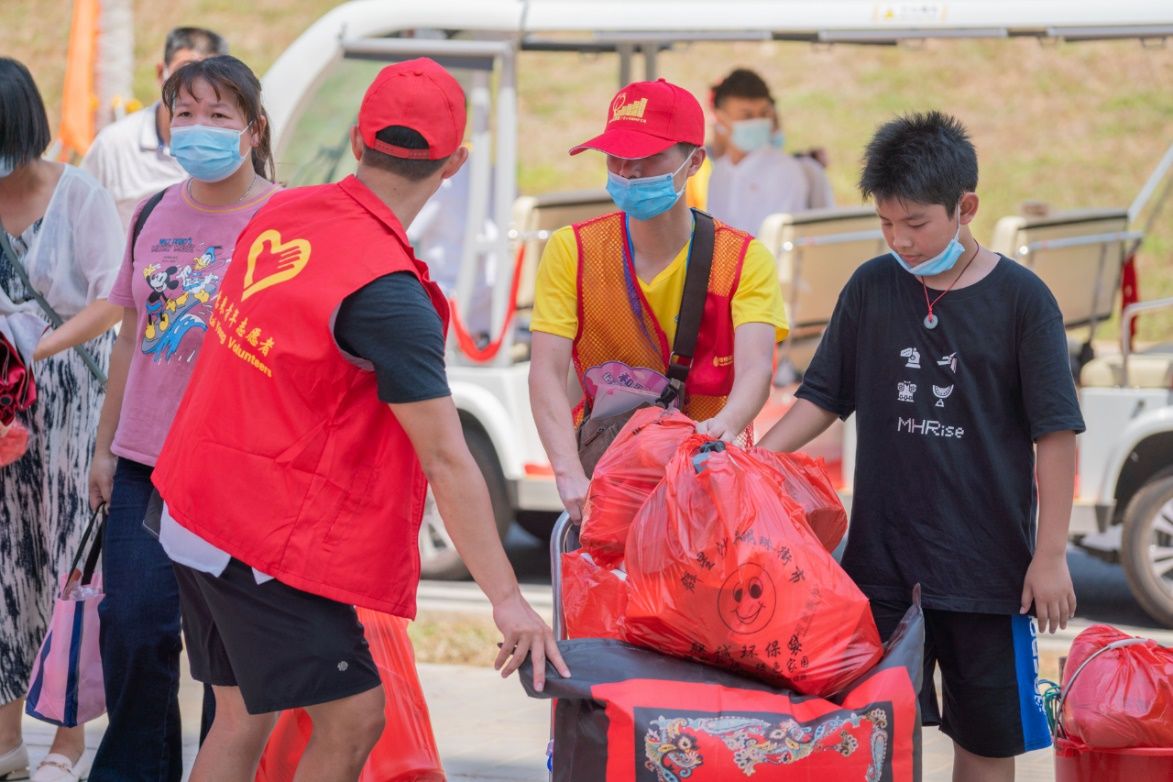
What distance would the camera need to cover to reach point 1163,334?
49.9 feet

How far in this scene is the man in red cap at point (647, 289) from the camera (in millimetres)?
3744

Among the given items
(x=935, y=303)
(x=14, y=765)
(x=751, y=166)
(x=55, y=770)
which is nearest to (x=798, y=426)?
(x=935, y=303)

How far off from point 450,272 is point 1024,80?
14940 millimetres

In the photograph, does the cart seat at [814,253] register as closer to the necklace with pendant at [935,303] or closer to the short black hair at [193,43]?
the short black hair at [193,43]

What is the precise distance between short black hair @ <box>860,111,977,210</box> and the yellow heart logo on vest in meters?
1.23

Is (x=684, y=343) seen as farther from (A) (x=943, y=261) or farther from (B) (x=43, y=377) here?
(B) (x=43, y=377)

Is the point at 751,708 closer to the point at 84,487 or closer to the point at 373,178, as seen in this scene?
the point at 373,178

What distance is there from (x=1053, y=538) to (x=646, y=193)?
1.21 metres

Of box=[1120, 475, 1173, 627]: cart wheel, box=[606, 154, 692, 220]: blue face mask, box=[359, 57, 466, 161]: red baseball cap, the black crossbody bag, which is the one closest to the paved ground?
box=[1120, 475, 1173, 627]: cart wheel

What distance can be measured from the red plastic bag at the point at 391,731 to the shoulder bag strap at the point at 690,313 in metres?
0.93

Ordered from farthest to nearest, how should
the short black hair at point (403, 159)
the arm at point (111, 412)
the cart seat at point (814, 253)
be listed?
the cart seat at point (814, 253) < the arm at point (111, 412) < the short black hair at point (403, 159)

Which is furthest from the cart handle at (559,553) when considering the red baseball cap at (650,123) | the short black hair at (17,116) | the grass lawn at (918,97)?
the grass lawn at (918,97)

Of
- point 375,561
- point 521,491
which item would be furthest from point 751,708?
point 521,491

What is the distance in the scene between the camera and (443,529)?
7.44 m
